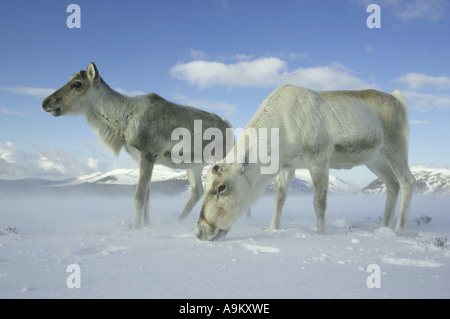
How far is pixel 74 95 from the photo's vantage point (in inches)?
323

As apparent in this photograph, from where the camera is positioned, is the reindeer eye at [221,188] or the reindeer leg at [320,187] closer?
the reindeer eye at [221,188]

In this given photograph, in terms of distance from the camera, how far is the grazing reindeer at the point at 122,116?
A: 26.0ft

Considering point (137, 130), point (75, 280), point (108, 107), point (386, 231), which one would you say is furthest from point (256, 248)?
point (108, 107)

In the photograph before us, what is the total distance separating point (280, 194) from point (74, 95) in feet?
17.9

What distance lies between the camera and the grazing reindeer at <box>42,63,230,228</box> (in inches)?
312

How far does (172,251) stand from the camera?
15.2ft

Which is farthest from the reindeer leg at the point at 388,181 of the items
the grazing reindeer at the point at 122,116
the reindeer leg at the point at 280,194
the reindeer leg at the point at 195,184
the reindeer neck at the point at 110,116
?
the reindeer neck at the point at 110,116

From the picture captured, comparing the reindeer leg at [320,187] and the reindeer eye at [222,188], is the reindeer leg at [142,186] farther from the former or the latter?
the reindeer leg at [320,187]

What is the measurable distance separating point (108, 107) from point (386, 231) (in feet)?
22.4

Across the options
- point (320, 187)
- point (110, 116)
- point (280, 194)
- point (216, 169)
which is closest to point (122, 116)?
point (110, 116)

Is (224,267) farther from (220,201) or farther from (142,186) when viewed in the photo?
(142,186)

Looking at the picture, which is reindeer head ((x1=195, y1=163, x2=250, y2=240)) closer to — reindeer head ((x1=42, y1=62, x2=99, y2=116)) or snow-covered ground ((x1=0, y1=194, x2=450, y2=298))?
snow-covered ground ((x1=0, y1=194, x2=450, y2=298))

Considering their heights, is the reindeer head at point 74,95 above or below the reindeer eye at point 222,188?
above

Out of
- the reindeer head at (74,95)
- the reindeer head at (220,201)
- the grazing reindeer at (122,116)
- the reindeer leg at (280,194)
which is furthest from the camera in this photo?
the reindeer head at (74,95)
